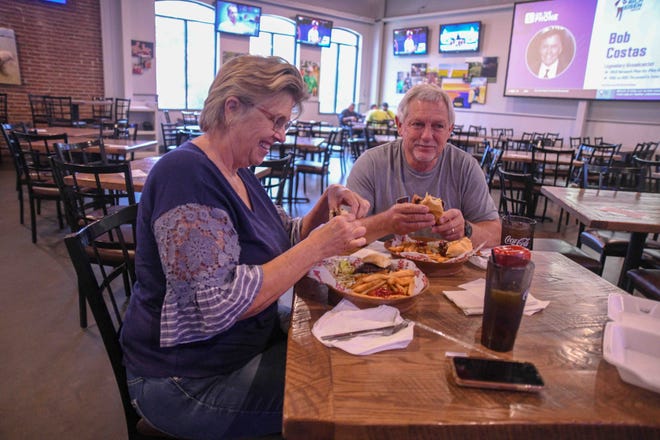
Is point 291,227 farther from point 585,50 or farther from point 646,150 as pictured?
point 585,50

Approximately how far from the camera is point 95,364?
2.23m

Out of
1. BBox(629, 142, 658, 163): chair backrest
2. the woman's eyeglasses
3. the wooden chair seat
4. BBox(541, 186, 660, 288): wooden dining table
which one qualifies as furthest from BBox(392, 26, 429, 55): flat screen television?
the woman's eyeglasses

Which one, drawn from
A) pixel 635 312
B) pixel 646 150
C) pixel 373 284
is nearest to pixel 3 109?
pixel 373 284

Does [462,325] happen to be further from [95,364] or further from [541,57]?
[541,57]

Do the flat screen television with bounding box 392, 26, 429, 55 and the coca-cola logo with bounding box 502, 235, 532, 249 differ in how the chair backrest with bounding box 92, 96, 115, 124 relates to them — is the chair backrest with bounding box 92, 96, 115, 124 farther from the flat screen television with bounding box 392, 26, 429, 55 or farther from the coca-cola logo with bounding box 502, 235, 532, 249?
the coca-cola logo with bounding box 502, 235, 532, 249

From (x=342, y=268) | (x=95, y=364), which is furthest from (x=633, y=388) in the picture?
(x=95, y=364)

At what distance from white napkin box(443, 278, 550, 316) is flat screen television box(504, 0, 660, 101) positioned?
923 cm

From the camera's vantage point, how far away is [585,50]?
9.14 m

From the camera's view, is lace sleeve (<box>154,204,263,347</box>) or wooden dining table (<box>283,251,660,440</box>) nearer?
wooden dining table (<box>283,251,660,440</box>)

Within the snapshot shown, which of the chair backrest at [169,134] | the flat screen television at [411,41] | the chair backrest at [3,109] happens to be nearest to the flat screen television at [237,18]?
A: the chair backrest at [169,134]

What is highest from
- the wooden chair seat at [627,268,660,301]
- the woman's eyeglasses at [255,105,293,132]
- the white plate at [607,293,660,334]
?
the woman's eyeglasses at [255,105,293,132]

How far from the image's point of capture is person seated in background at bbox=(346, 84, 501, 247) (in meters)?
1.96

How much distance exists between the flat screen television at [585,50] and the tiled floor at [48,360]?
263 inches

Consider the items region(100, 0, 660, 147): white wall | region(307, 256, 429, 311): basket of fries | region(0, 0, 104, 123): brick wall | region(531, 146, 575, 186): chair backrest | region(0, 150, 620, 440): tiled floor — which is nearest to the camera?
region(307, 256, 429, 311): basket of fries
